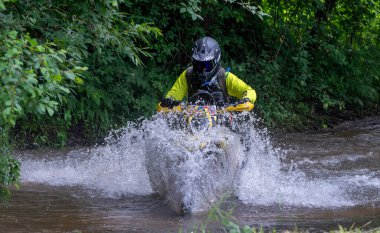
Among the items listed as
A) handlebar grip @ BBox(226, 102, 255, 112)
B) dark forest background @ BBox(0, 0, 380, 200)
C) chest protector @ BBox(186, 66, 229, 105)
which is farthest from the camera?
dark forest background @ BBox(0, 0, 380, 200)

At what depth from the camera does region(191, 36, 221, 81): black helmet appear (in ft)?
28.7

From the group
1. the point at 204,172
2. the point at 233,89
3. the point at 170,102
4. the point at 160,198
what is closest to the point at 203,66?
the point at 170,102

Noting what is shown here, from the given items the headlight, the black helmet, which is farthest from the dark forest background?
the headlight

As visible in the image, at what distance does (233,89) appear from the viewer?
9359 millimetres

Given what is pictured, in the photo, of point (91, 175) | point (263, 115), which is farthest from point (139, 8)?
point (91, 175)

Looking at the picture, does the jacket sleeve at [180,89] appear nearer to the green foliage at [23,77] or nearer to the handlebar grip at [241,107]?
the handlebar grip at [241,107]

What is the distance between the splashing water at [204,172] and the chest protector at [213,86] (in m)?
0.62

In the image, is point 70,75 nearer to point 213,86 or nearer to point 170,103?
point 170,103

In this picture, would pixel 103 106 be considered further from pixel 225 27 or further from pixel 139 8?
pixel 225 27

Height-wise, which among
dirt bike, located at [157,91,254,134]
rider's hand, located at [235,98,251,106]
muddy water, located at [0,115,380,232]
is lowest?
muddy water, located at [0,115,380,232]

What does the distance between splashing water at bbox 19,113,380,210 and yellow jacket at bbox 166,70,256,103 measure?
1.70ft

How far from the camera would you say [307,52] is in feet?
51.8

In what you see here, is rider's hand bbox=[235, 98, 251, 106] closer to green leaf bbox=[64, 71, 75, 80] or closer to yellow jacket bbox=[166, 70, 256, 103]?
yellow jacket bbox=[166, 70, 256, 103]

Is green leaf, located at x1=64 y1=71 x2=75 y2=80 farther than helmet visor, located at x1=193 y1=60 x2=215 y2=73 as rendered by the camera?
No
